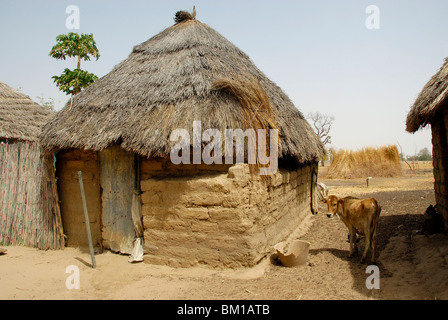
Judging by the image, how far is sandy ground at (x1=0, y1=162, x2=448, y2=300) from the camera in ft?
13.3

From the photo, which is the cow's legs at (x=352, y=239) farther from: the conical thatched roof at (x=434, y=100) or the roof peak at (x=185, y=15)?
the roof peak at (x=185, y=15)

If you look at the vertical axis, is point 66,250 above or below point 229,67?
below

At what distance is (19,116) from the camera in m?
9.51

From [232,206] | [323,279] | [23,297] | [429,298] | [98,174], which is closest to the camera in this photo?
[429,298]

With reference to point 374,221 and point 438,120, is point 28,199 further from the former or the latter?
point 438,120

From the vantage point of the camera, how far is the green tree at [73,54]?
11.6m

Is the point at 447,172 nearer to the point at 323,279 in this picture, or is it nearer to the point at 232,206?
the point at 323,279

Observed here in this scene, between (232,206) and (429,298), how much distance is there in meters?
2.62

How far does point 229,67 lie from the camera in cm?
621

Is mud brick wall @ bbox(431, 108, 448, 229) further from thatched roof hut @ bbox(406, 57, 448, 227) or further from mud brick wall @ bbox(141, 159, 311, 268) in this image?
A: mud brick wall @ bbox(141, 159, 311, 268)

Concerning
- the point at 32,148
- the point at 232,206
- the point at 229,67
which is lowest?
the point at 232,206

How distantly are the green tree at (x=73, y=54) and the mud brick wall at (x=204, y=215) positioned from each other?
7924 mm

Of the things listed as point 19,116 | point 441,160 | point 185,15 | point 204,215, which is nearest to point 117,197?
point 204,215
